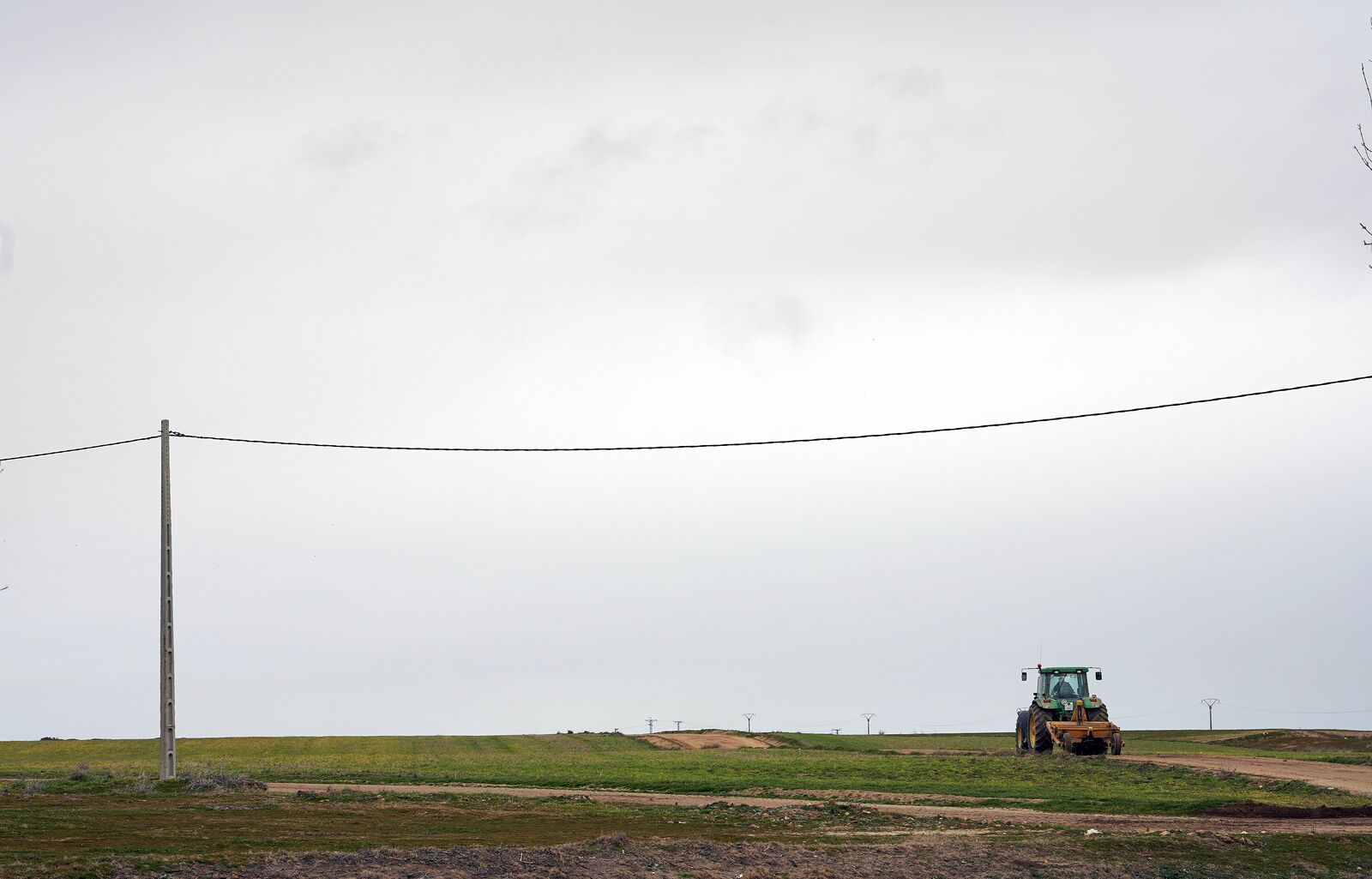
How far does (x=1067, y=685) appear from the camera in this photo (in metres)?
54.1

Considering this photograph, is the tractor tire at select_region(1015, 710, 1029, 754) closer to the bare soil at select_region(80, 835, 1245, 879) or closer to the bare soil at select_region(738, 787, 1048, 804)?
the bare soil at select_region(738, 787, 1048, 804)

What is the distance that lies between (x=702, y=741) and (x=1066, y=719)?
27735mm

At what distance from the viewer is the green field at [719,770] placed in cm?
3759

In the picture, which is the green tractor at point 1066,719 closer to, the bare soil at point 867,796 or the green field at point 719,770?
the green field at point 719,770

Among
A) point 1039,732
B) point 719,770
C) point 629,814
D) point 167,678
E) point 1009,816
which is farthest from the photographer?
point 1039,732

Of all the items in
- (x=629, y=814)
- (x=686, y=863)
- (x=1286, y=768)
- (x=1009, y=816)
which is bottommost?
(x=1286, y=768)

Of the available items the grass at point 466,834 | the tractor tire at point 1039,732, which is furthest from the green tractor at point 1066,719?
the grass at point 466,834

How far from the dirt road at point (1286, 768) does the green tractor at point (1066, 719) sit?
1180 millimetres

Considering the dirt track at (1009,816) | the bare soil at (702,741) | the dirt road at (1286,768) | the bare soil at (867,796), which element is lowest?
the bare soil at (702,741)

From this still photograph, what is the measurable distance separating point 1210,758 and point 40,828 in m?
46.3

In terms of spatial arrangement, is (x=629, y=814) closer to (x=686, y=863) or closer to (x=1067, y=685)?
(x=686, y=863)

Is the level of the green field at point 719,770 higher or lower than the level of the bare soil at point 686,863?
lower

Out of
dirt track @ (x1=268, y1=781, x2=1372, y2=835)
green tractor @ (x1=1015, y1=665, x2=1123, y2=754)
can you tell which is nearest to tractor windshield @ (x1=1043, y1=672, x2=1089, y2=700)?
green tractor @ (x1=1015, y1=665, x2=1123, y2=754)

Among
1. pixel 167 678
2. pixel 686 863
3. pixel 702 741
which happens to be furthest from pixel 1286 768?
pixel 167 678
